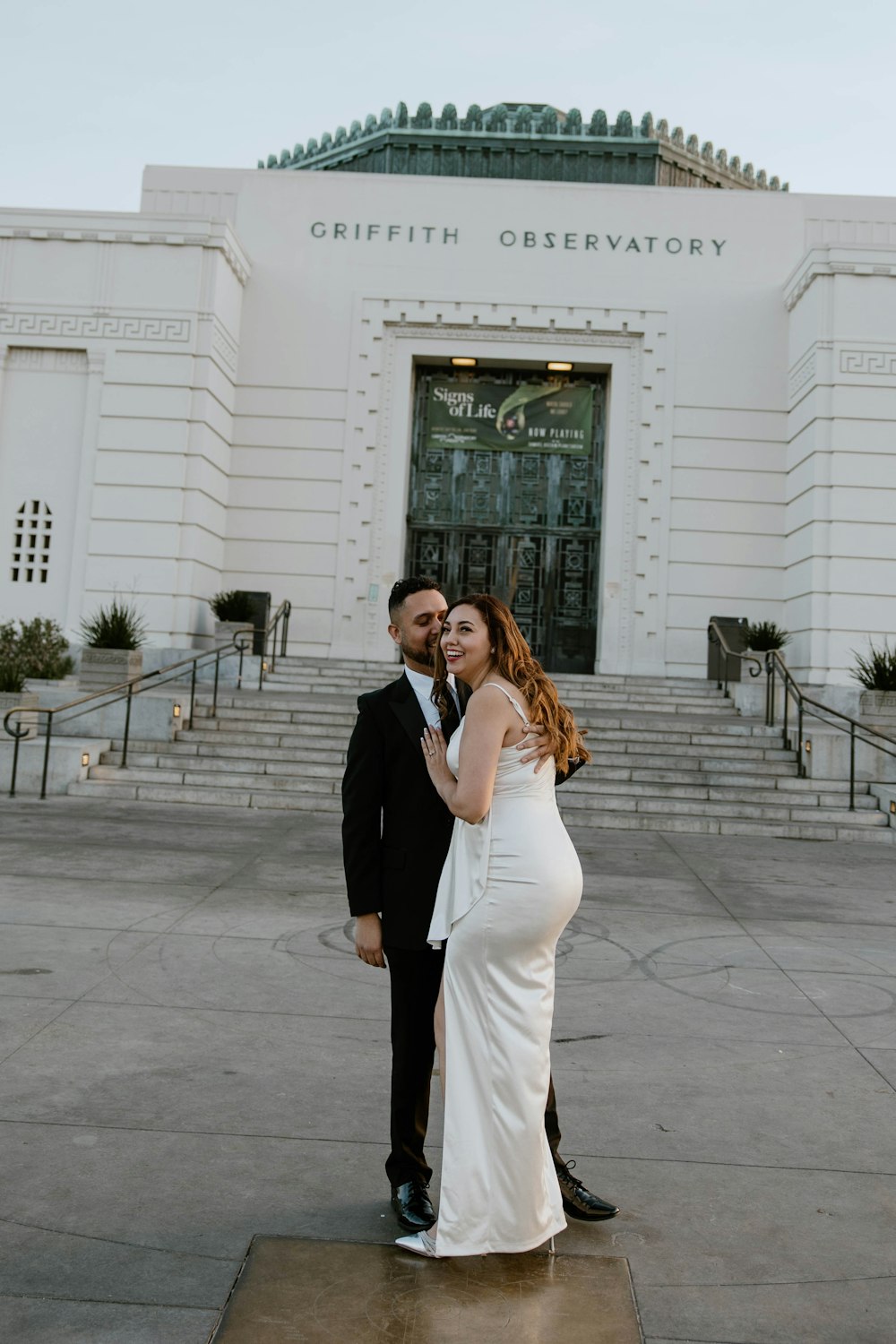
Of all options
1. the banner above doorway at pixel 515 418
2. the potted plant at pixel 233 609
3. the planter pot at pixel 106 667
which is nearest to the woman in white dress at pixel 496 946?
the planter pot at pixel 106 667

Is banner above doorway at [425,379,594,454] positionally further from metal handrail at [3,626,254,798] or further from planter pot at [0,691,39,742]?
planter pot at [0,691,39,742]

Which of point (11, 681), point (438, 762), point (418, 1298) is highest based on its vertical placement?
point (11, 681)

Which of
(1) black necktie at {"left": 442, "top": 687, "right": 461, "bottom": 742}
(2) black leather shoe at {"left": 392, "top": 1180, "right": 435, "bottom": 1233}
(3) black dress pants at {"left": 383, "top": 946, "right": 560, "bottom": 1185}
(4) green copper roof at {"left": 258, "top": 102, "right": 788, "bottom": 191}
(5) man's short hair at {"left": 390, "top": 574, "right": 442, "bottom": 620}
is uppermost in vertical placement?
(4) green copper roof at {"left": 258, "top": 102, "right": 788, "bottom": 191}

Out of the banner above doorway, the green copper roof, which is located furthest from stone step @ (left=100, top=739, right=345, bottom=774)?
the green copper roof

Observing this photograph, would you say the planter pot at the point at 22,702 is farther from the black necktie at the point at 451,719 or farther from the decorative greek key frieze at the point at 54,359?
the black necktie at the point at 451,719

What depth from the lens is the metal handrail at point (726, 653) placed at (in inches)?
681

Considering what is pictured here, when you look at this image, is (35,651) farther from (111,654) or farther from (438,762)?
(438,762)

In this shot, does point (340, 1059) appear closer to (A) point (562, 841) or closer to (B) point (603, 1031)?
(B) point (603, 1031)

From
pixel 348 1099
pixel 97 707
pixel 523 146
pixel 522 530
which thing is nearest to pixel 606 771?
pixel 97 707

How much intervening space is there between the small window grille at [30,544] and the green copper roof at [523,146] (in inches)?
461

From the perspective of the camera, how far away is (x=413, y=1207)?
3115 millimetres

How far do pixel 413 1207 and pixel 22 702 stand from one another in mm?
A: 11871

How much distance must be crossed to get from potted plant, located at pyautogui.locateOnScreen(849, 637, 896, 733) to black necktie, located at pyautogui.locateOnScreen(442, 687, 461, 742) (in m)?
12.6

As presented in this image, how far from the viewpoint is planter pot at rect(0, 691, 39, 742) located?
43.9 ft
